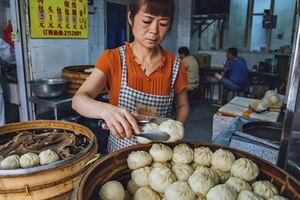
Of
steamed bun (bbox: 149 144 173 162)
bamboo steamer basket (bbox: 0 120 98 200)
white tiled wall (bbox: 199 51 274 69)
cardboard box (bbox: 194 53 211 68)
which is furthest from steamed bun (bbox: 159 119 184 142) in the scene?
white tiled wall (bbox: 199 51 274 69)

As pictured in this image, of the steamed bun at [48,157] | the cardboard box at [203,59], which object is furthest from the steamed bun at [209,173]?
the cardboard box at [203,59]

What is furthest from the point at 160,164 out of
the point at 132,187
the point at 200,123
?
the point at 200,123

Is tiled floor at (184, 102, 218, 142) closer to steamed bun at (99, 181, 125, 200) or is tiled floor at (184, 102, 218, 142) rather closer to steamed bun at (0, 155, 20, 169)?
steamed bun at (0, 155, 20, 169)

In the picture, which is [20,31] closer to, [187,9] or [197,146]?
[197,146]

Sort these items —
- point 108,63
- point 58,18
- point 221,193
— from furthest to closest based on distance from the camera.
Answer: point 58,18 → point 108,63 → point 221,193

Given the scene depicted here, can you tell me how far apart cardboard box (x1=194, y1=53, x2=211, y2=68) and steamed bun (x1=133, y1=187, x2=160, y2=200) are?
703 cm

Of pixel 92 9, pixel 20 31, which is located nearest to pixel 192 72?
pixel 92 9

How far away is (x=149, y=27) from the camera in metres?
1.34

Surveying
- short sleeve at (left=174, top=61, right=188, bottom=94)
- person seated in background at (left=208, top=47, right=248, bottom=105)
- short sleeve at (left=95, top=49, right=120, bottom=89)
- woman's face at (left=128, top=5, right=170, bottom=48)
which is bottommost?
person seated in background at (left=208, top=47, right=248, bottom=105)

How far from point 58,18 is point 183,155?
3.47 m

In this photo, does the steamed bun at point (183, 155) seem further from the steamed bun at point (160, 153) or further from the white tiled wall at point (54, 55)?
the white tiled wall at point (54, 55)

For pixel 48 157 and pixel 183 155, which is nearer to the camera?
pixel 183 155

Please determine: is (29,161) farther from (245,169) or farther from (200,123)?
(200,123)

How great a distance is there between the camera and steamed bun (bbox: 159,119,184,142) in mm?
1045
